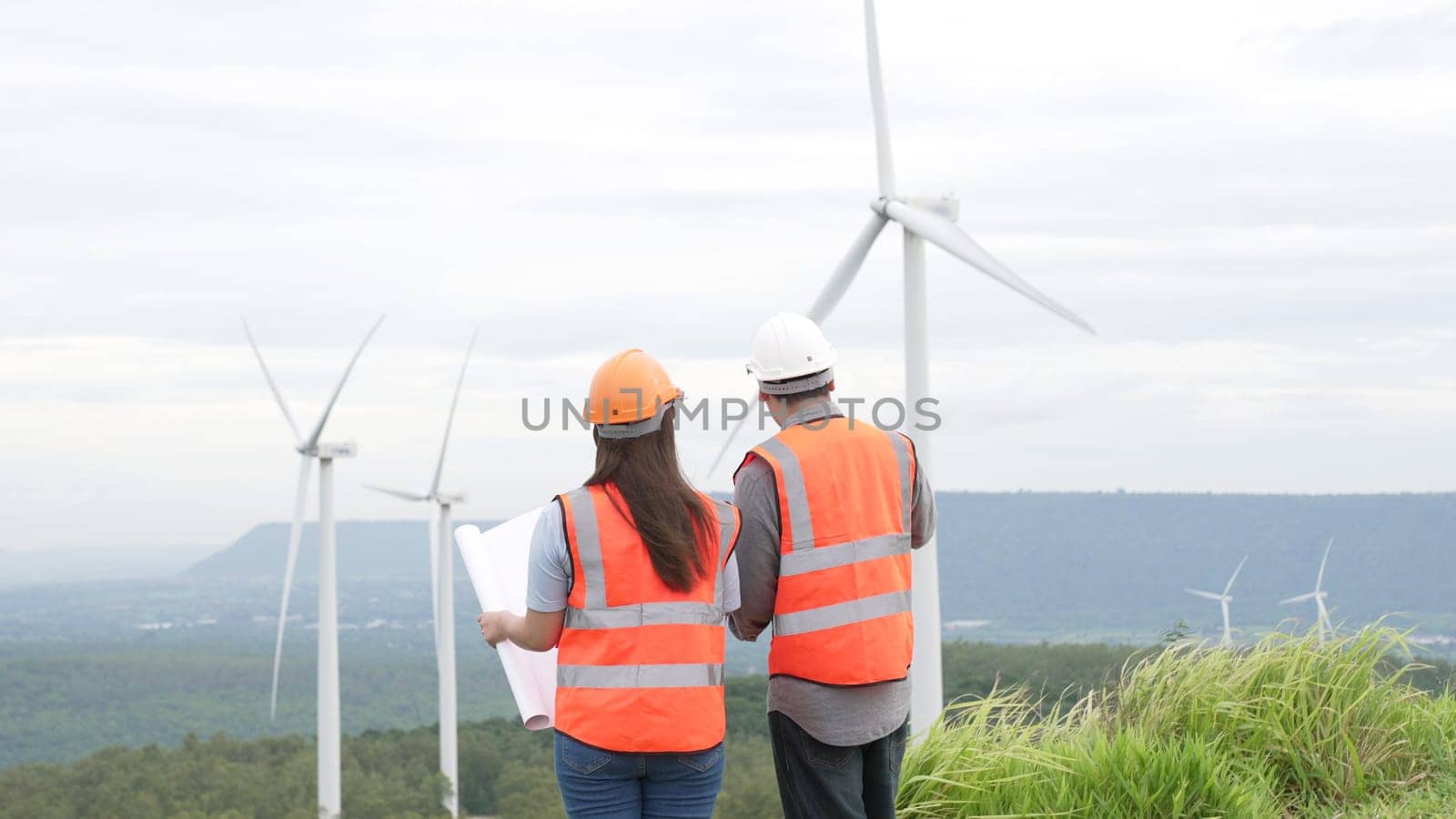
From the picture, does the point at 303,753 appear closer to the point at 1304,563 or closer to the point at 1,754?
the point at 1,754

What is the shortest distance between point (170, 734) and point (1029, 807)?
156283mm

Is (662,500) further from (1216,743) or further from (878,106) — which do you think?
(878,106)

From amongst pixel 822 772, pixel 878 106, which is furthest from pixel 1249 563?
pixel 822 772

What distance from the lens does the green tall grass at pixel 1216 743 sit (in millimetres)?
8891

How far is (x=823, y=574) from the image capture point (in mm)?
6246

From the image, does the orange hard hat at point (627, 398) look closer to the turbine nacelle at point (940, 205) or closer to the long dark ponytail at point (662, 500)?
the long dark ponytail at point (662, 500)

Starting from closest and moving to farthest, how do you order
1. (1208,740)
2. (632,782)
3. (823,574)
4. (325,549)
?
1. (632,782)
2. (823,574)
3. (1208,740)
4. (325,549)

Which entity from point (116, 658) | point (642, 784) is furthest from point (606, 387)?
point (116, 658)

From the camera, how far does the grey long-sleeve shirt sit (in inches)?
245

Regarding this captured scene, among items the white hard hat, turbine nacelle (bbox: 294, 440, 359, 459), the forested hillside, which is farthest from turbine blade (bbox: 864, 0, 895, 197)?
the forested hillside

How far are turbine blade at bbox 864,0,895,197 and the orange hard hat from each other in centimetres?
1461

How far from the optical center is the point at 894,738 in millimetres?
6723

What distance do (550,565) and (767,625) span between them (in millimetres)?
1257

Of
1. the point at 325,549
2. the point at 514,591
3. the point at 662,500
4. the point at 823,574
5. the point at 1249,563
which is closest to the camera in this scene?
the point at 662,500
